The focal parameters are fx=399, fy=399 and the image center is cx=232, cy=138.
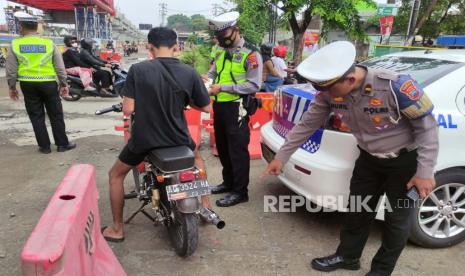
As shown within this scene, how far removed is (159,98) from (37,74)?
10.8 feet

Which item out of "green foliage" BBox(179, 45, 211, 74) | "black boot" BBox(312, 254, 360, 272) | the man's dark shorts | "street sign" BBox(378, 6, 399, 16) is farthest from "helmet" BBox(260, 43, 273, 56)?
"street sign" BBox(378, 6, 399, 16)

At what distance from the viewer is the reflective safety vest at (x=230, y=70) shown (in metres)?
3.75

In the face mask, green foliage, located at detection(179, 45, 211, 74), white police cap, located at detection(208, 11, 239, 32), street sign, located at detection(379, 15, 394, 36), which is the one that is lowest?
green foliage, located at detection(179, 45, 211, 74)

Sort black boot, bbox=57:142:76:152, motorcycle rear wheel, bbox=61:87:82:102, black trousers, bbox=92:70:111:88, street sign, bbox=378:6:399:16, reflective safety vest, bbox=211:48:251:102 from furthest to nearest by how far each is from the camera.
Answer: street sign, bbox=378:6:399:16
black trousers, bbox=92:70:111:88
motorcycle rear wheel, bbox=61:87:82:102
black boot, bbox=57:142:76:152
reflective safety vest, bbox=211:48:251:102

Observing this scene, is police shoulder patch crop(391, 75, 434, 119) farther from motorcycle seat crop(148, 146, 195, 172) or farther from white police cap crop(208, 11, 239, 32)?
white police cap crop(208, 11, 239, 32)

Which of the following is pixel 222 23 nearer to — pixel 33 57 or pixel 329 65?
pixel 329 65

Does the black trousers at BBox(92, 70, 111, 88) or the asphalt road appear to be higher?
the black trousers at BBox(92, 70, 111, 88)

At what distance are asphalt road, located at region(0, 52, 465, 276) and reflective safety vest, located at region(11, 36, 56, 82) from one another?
46.9 inches

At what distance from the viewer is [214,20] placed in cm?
366

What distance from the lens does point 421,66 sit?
3.38 m

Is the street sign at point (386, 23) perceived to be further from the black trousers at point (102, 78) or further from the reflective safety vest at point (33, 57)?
the reflective safety vest at point (33, 57)

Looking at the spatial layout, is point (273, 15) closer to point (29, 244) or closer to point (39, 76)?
point (39, 76)

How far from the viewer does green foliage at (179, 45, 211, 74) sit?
16.7m

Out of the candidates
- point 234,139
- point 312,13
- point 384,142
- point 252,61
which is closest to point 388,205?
point 384,142
